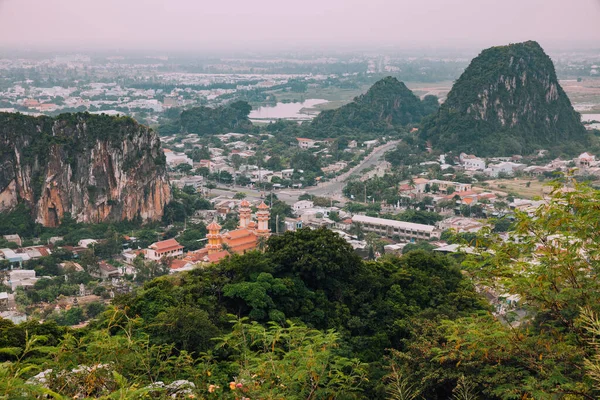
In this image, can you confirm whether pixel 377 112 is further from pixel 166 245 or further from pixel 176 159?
pixel 166 245

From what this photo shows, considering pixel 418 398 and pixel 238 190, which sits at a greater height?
pixel 418 398

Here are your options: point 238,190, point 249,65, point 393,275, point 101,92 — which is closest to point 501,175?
point 238,190

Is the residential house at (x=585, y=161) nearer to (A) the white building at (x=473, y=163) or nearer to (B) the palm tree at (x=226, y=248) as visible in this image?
(A) the white building at (x=473, y=163)

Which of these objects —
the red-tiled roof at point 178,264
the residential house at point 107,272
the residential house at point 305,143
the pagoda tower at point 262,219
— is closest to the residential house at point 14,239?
the residential house at point 107,272

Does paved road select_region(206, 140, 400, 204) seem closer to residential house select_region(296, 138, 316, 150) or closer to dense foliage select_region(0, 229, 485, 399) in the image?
residential house select_region(296, 138, 316, 150)

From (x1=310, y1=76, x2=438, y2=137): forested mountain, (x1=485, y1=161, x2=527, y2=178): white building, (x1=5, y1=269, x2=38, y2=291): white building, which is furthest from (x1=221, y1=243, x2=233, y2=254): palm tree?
(x1=310, y1=76, x2=438, y2=137): forested mountain

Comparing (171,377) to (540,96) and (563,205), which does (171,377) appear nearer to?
(563,205)

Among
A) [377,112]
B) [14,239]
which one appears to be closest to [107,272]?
[14,239]
